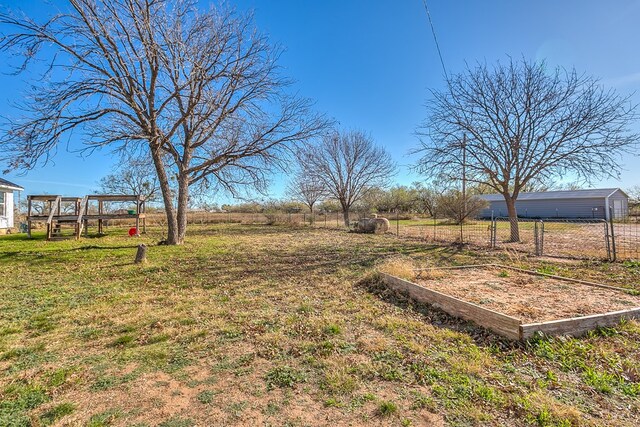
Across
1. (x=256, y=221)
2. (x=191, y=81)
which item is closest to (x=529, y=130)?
(x=191, y=81)

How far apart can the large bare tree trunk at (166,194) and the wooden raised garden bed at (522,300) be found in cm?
896

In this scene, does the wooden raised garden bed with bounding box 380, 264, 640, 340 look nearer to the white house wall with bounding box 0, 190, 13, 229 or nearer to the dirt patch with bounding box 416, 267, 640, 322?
the dirt patch with bounding box 416, 267, 640, 322

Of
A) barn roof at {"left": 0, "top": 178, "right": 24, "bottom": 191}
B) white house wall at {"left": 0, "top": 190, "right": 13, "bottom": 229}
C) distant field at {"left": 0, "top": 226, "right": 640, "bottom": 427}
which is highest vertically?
barn roof at {"left": 0, "top": 178, "right": 24, "bottom": 191}

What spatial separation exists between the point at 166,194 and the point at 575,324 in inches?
464

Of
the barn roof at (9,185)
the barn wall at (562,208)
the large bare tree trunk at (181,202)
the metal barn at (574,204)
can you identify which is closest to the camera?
the large bare tree trunk at (181,202)

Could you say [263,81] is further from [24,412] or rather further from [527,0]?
[24,412]

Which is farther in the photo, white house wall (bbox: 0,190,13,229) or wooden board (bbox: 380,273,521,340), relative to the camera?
white house wall (bbox: 0,190,13,229)

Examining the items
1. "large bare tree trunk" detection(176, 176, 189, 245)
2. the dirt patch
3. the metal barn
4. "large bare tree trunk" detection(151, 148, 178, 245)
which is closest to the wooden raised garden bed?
the dirt patch

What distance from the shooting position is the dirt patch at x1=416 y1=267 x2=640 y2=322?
3852 millimetres

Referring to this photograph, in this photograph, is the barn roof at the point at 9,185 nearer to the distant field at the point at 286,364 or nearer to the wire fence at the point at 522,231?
the wire fence at the point at 522,231

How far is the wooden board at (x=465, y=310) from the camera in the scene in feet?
10.8

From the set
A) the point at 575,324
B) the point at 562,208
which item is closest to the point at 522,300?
the point at 575,324

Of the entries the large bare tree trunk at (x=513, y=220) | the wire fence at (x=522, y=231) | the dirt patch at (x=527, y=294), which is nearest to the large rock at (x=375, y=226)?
the wire fence at (x=522, y=231)

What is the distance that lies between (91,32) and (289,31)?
19.3 feet
